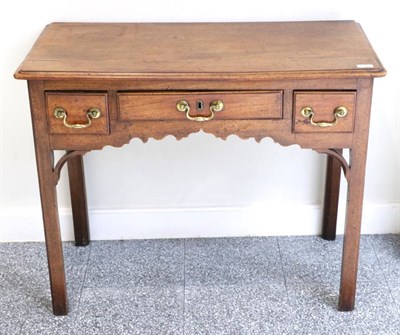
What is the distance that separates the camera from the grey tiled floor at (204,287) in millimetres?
2123

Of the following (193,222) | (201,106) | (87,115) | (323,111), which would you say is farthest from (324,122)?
(193,222)

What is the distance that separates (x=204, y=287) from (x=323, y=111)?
72 cm

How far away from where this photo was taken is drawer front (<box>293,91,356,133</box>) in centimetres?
185

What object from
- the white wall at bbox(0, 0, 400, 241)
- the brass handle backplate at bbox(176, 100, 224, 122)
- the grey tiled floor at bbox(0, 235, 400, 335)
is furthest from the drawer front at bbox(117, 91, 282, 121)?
the grey tiled floor at bbox(0, 235, 400, 335)

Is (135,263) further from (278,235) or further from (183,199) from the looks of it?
(278,235)

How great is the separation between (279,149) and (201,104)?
618 mm

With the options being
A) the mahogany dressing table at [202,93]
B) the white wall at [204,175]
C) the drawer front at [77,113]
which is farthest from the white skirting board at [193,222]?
the drawer front at [77,113]

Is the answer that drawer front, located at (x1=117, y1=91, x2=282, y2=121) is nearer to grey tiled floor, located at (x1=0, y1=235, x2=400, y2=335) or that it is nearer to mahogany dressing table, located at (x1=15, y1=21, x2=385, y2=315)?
mahogany dressing table, located at (x1=15, y1=21, x2=385, y2=315)

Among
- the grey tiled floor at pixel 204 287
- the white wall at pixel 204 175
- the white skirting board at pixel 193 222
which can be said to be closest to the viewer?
the grey tiled floor at pixel 204 287

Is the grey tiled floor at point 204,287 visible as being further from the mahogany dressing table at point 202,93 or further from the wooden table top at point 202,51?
the wooden table top at point 202,51

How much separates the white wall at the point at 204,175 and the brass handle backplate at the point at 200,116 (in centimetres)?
46

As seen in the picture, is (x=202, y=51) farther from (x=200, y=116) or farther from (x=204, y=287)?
(x=204, y=287)

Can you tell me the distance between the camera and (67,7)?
2195 millimetres

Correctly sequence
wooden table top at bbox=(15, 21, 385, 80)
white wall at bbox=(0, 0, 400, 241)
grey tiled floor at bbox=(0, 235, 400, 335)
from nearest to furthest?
wooden table top at bbox=(15, 21, 385, 80) < grey tiled floor at bbox=(0, 235, 400, 335) < white wall at bbox=(0, 0, 400, 241)
